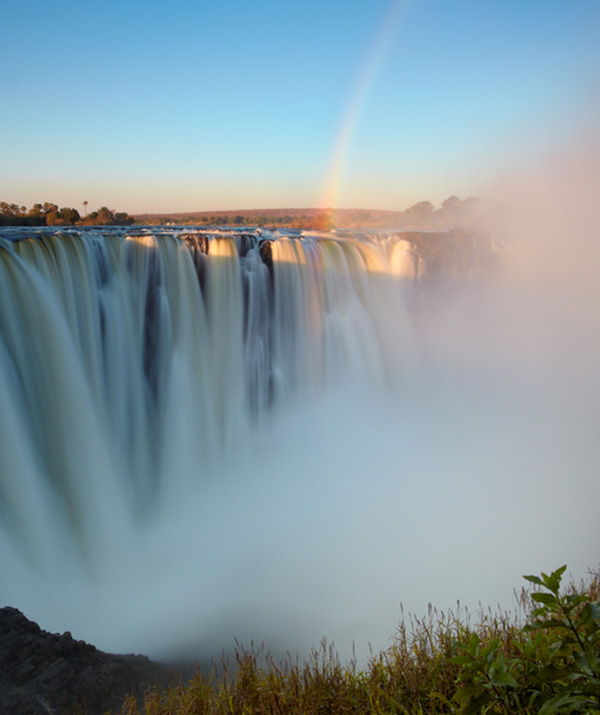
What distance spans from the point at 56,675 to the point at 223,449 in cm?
646

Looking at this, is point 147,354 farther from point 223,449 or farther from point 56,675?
point 56,675

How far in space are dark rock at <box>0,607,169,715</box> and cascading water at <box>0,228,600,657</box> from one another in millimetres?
1668

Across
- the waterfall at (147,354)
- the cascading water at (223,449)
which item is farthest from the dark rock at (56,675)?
the waterfall at (147,354)

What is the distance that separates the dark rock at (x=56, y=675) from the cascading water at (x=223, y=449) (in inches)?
65.7

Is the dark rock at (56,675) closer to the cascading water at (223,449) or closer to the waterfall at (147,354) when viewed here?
the cascading water at (223,449)

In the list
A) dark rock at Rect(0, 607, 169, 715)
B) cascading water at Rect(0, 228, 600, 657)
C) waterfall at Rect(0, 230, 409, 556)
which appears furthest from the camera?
waterfall at Rect(0, 230, 409, 556)

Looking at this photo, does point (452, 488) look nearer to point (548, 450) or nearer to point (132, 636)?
point (548, 450)

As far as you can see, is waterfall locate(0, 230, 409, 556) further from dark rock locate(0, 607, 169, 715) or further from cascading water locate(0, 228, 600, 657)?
dark rock locate(0, 607, 169, 715)

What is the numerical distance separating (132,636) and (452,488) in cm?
637

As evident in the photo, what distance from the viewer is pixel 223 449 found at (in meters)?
10.2

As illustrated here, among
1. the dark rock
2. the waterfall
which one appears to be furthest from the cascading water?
the dark rock

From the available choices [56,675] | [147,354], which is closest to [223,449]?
[147,354]

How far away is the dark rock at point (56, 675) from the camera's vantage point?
11.3 ft

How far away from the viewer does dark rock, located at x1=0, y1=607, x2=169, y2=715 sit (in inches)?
135
